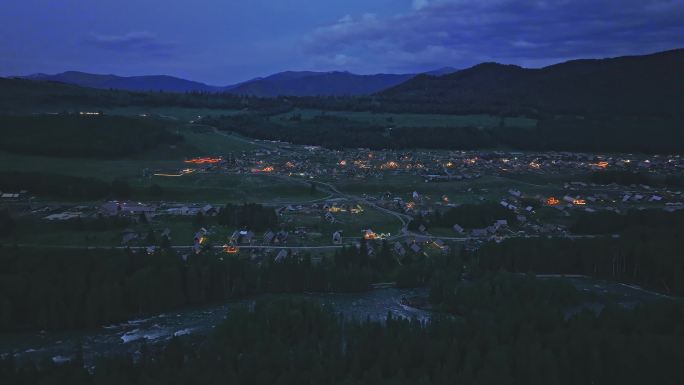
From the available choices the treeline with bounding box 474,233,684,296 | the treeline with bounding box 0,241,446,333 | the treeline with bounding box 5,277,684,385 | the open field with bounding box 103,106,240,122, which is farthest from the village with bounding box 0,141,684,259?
the open field with bounding box 103,106,240,122

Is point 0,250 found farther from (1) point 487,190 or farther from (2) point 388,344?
(1) point 487,190

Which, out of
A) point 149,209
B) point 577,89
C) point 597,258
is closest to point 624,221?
point 597,258

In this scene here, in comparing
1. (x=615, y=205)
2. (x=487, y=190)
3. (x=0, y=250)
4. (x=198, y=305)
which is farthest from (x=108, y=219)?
(x=615, y=205)

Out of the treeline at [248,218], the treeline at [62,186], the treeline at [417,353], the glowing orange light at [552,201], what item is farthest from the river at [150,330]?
the treeline at [62,186]

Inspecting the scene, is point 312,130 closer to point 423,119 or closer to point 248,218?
point 423,119

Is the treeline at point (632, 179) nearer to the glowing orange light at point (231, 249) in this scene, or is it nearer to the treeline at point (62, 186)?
the glowing orange light at point (231, 249)

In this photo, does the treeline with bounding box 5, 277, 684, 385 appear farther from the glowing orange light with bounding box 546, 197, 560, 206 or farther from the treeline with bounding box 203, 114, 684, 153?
the treeline with bounding box 203, 114, 684, 153

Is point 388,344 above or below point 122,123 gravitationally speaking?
below
